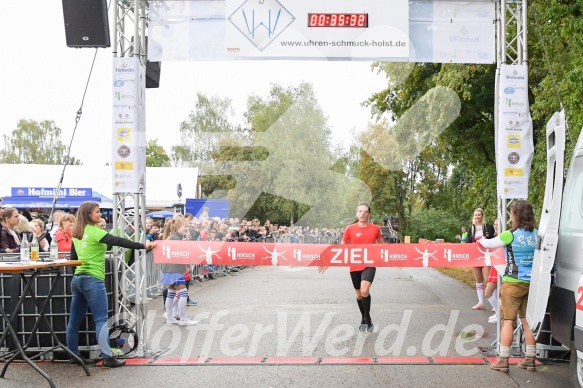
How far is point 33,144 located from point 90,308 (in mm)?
82981

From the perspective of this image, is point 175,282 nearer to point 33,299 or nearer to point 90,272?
point 90,272

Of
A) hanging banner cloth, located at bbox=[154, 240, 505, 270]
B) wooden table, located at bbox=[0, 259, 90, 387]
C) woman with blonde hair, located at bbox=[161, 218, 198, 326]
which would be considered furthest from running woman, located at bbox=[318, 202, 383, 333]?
wooden table, located at bbox=[0, 259, 90, 387]

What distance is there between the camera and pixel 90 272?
24.4 ft

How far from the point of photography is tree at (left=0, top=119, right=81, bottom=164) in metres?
83.1

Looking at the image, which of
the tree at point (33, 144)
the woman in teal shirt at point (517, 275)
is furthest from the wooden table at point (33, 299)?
the tree at point (33, 144)

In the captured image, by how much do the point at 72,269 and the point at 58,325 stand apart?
0.74 meters

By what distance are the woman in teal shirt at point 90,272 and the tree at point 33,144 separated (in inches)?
3146

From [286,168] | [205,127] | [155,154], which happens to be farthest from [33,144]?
[286,168]

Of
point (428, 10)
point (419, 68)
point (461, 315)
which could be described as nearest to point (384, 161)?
point (419, 68)

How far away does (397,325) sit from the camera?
10.4 meters

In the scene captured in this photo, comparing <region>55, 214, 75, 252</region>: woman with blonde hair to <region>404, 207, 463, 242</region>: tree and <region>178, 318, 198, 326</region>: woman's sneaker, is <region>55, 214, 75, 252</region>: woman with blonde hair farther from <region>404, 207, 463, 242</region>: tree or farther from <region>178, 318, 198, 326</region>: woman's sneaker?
<region>404, 207, 463, 242</region>: tree

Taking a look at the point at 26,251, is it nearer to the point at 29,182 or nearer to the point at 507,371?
the point at 507,371

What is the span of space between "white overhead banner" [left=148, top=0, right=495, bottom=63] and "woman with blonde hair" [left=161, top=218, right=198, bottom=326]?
117 inches

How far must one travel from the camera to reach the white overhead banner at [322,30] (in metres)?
8.30
